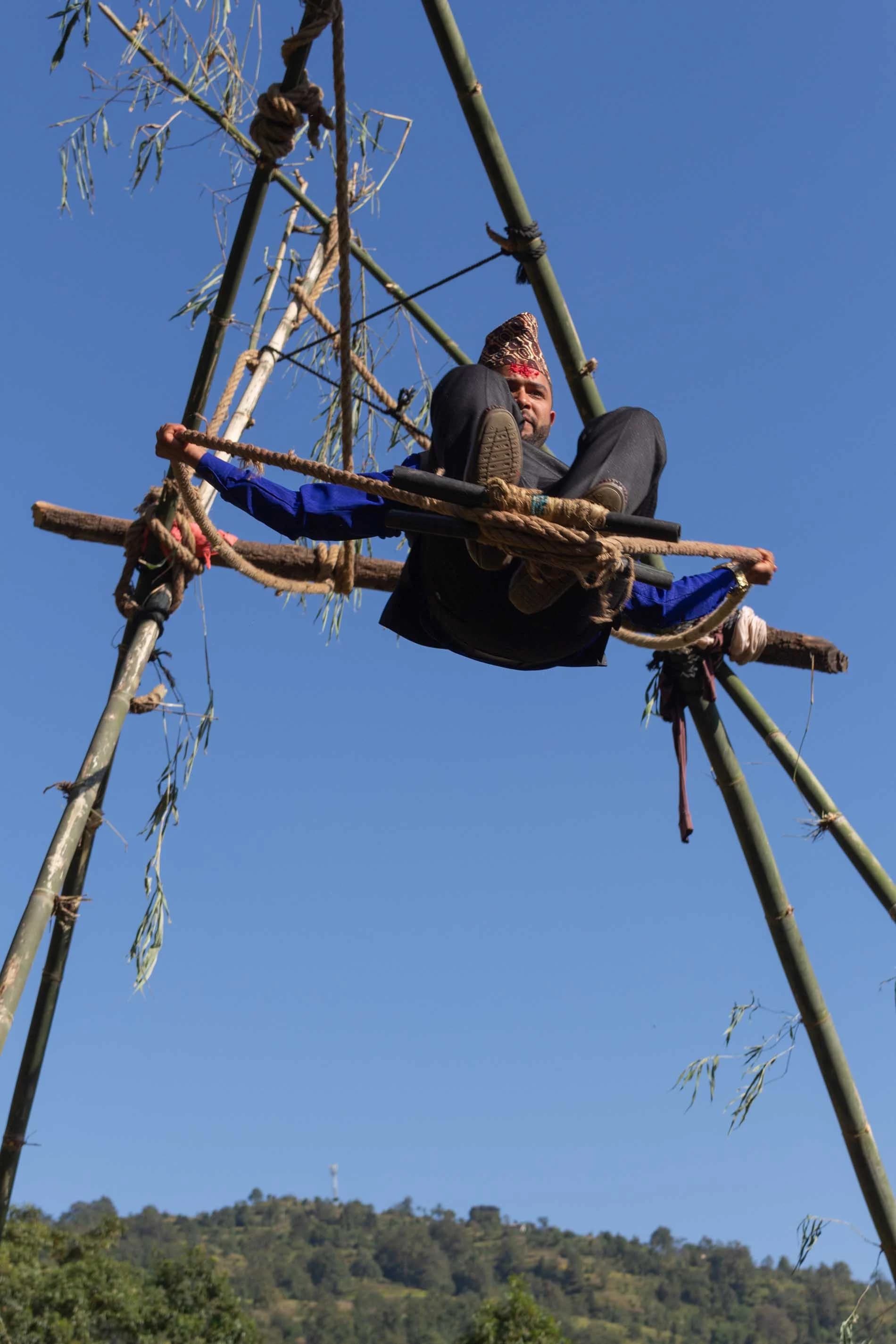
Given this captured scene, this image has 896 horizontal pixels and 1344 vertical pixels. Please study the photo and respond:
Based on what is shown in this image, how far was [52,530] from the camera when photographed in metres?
4.48

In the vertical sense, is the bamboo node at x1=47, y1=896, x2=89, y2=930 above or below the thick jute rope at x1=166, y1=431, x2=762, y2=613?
below

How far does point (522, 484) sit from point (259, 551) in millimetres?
1404

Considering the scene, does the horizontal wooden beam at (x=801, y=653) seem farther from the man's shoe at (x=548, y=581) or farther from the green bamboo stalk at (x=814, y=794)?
the man's shoe at (x=548, y=581)

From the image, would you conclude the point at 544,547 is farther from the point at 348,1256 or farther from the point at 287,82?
the point at 348,1256

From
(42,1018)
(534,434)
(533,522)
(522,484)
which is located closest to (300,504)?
(522,484)

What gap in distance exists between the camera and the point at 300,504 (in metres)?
3.47

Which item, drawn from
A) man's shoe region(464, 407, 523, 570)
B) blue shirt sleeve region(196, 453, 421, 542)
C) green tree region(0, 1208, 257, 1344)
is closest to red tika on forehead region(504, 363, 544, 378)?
blue shirt sleeve region(196, 453, 421, 542)

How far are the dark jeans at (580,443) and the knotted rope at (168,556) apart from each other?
1.21 m

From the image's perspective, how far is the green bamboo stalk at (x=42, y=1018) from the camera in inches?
153

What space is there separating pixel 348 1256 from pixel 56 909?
62.7 metres

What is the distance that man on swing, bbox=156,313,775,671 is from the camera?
316 centimetres

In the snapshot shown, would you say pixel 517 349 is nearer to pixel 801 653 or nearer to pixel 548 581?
pixel 548 581

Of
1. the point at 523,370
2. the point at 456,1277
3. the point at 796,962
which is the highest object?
the point at 456,1277

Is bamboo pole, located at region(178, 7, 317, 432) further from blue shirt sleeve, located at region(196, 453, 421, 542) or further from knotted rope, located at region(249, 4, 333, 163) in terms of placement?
blue shirt sleeve, located at region(196, 453, 421, 542)
